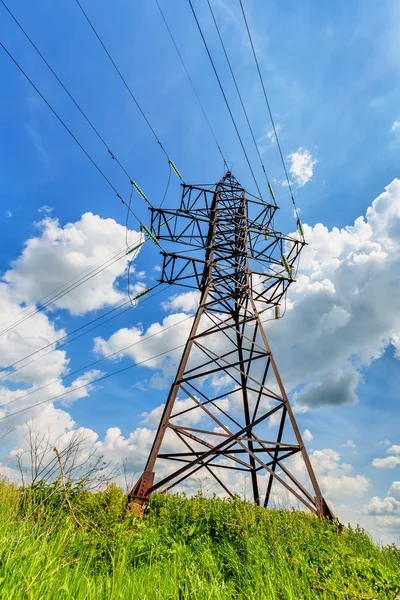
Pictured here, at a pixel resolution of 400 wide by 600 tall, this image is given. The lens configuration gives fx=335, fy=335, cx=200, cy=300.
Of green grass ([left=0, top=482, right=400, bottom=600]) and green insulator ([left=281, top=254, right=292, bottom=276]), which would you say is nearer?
green grass ([left=0, top=482, right=400, bottom=600])

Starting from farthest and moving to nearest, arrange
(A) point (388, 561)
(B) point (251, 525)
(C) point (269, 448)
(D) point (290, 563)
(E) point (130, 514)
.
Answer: (C) point (269, 448) → (E) point (130, 514) → (B) point (251, 525) → (A) point (388, 561) → (D) point (290, 563)

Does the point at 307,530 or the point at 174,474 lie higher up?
the point at 174,474

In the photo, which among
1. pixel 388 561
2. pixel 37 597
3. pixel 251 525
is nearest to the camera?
pixel 37 597

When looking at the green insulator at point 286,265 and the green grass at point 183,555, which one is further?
the green insulator at point 286,265

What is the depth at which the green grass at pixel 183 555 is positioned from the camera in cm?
298

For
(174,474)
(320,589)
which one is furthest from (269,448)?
(320,589)

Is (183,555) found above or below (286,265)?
below

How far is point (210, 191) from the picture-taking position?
1349 cm

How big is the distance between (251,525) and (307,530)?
1.09m

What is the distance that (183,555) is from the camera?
442cm

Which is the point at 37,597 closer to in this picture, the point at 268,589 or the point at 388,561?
the point at 268,589

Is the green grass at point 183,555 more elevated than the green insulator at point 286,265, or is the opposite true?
the green insulator at point 286,265

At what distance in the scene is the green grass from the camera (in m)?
2.98

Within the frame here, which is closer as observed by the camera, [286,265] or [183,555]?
[183,555]
